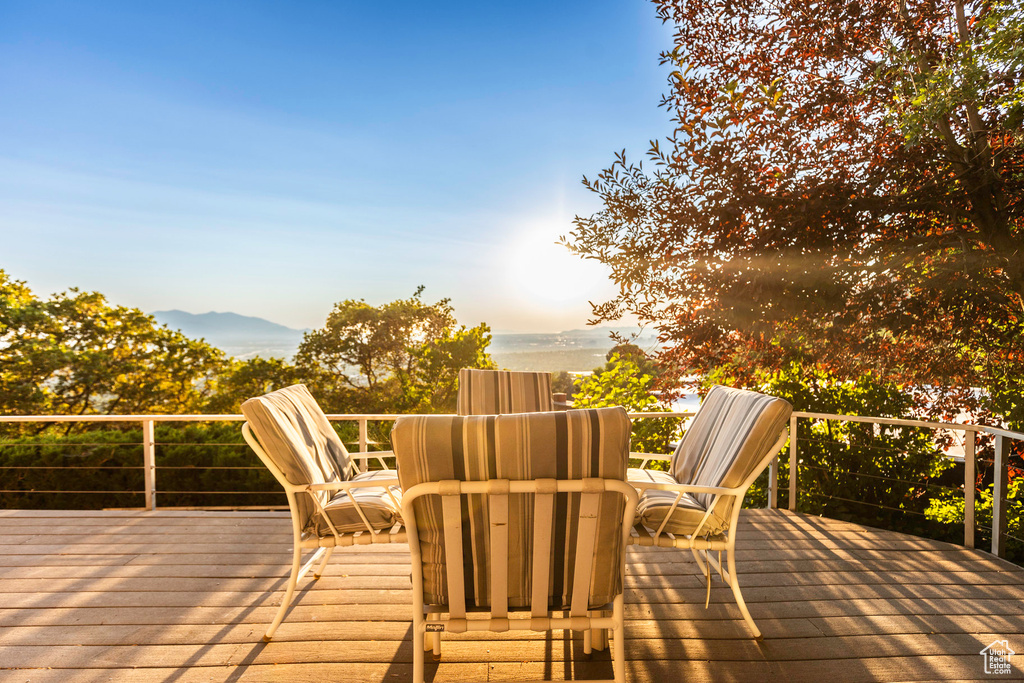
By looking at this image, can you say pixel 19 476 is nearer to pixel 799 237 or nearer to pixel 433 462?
pixel 433 462

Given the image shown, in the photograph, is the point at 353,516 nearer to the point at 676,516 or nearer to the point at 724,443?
the point at 676,516

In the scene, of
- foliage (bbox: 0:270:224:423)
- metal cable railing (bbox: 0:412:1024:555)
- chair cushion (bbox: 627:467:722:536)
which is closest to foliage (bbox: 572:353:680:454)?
metal cable railing (bbox: 0:412:1024:555)

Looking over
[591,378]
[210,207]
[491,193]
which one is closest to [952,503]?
[591,378]

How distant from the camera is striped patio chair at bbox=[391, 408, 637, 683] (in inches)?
44.9

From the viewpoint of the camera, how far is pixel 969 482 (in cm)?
292

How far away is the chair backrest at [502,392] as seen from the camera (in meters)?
3.54

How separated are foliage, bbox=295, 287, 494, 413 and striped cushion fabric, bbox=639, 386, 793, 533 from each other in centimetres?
717

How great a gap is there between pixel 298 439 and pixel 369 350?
7.77m

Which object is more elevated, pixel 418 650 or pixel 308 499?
pixel 308 499

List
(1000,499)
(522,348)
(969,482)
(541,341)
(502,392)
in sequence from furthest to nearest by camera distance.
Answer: (541,341), (522,348), (502,392), (969,482), (1000,499)

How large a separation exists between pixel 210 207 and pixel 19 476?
8132mm

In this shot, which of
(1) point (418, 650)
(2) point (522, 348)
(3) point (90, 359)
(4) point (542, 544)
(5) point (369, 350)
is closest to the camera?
(4) point (542, 544)

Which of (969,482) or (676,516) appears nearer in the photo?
(676,516)

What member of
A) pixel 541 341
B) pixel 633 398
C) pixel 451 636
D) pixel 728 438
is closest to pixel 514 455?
pixel 728 438
